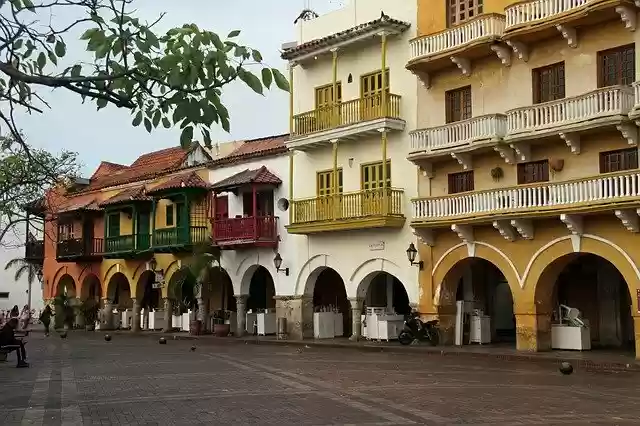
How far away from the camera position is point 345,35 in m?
27.7

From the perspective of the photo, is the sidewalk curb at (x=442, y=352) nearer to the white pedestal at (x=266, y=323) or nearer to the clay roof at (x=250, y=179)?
the white pedestal at (x=266, y=323)

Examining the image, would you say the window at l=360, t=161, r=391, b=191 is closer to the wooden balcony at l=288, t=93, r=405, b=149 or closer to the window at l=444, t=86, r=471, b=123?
the wooden balcony at l=288, t=93, r=405, b=149

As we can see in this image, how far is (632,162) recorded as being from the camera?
68.7 ft

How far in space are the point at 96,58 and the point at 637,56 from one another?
1788cm

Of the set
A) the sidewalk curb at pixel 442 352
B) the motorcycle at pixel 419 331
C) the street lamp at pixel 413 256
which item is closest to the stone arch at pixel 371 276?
the street lamp at pixel 413 256

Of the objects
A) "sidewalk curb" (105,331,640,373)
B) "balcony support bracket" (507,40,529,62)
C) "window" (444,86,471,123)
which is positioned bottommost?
"sidewalk curb" (105,331,640,373)

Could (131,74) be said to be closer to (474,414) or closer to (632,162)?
(474,414)

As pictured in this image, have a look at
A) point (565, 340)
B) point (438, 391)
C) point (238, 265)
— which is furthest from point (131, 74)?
point (238, 265)

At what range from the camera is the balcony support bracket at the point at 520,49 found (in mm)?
23125

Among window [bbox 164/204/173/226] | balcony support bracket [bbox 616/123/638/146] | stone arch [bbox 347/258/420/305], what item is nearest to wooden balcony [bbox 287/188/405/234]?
stone arch [bbox 347/258/420/305]

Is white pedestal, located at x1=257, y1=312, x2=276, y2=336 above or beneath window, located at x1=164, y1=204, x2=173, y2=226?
beneath

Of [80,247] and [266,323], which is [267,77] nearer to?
[266,323]

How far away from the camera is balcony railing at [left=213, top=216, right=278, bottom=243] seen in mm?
31312

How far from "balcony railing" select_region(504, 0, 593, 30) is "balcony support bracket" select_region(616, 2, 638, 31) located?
0.91 meters
